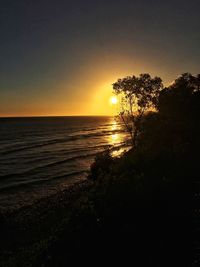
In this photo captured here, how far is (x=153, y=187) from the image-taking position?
15438mm

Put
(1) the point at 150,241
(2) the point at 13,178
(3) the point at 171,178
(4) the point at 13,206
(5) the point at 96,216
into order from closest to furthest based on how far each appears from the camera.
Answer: (1) the point at 150,241 < (5) the point at 96,216 < (3) the point at 171,178 < (4) the point at 13,206 < (2) the point at 13,178

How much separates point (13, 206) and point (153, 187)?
18210 millimetres

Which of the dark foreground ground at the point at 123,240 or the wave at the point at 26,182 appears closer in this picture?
the dark foreground ground at the point at 123,240

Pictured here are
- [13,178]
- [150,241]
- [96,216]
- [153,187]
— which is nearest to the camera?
[150,241]

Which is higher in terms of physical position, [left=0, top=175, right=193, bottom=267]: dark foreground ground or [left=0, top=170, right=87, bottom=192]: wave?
[left=0, top=175, right=193, bottom=267]: dark foreground ground

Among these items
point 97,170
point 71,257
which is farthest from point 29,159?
point 71,257

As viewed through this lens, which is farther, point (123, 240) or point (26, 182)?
point (26, 182)

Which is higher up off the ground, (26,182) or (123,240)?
(123,240)

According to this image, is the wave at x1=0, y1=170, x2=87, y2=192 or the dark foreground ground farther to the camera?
the wave at x1=0, y1=170, x2=87, y2=192

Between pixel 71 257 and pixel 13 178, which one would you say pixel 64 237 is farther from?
pixel 13 178

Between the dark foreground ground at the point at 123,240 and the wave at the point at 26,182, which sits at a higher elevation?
the dark foreground ground at the point at 123,240

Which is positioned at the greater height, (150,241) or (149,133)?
(149,133)

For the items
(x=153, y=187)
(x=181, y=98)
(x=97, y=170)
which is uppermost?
(x=181, y=98)

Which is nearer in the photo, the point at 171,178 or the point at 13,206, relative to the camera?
the point at 171,178
